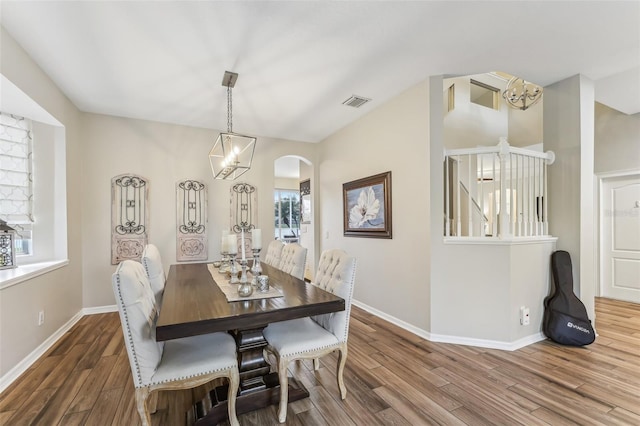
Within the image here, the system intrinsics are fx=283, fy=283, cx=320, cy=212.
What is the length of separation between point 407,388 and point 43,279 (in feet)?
11.4

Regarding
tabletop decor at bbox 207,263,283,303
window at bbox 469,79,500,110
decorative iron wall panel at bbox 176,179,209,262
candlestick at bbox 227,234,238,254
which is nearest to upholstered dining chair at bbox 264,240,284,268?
candlestick at bbox 227,234,238,254

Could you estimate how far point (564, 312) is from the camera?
2859 millimetres

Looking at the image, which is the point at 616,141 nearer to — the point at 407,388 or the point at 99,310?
the point at 407,388

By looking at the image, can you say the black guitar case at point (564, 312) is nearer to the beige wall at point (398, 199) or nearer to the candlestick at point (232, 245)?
the beige wall at point (398, 199)

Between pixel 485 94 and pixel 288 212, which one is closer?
pixel 485 94

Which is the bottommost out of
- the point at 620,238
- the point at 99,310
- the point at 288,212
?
the point at 99,310

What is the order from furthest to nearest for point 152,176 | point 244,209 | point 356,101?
point 244,209, point 152,176, point 356,101

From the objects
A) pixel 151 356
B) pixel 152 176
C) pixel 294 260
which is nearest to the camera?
pixel 151 356

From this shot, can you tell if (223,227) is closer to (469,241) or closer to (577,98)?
(469,241)

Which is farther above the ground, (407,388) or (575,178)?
(575,178)

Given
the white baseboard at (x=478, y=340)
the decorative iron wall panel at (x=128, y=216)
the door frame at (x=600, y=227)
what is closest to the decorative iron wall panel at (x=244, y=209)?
the decorative iron wall panel at (x=128, y=216)

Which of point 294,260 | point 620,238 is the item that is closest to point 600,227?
point 620,238

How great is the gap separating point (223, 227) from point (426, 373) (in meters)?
3.50

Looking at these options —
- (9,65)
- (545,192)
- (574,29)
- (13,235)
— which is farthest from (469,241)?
(13,235)
